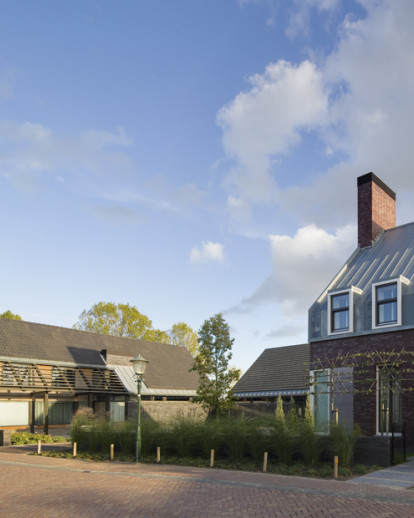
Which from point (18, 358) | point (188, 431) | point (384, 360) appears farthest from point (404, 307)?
point (18, 358)

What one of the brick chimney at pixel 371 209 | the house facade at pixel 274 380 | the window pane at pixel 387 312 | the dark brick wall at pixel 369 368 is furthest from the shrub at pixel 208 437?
the house facade at pixel 274 380

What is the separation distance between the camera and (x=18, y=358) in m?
31.2

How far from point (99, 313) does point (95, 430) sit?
33.1 m

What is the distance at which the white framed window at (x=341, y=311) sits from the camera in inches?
877

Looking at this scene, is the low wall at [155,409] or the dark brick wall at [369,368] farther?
the low wall at [155,409]

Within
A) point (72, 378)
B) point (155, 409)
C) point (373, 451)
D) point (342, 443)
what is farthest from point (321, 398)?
point (72, 378)

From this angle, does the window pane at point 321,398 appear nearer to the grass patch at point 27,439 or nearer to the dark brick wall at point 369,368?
the dark brick wall at point 369,368

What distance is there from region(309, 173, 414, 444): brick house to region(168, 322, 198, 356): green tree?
118ft

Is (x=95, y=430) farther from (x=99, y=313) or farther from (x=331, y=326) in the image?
(x=99, y=313)

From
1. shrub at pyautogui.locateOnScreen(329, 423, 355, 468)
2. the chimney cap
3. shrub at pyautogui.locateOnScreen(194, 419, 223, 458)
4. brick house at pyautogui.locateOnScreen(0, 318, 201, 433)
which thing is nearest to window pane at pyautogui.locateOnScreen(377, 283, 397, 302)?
the chimney cap

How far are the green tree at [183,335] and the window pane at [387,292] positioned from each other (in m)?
38.4

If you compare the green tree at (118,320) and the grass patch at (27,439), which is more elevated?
the green tree at (118,320)

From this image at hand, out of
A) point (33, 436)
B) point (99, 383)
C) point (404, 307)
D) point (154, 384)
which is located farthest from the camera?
point (154, 384)

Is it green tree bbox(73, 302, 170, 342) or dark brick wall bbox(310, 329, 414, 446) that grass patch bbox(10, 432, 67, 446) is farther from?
green tree bbox(73, 302, 170, 342)
